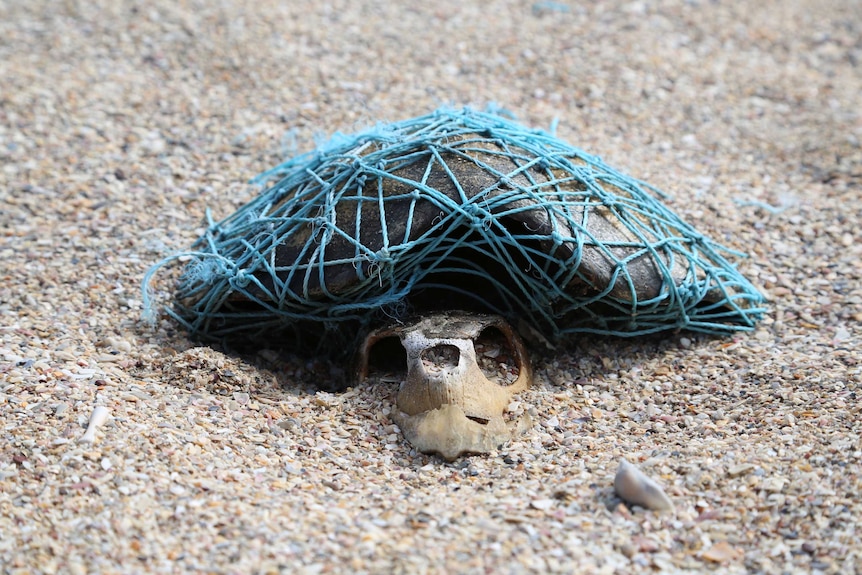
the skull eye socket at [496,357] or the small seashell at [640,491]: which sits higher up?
the skull eye socket at [496,357]

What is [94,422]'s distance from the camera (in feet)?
8.86

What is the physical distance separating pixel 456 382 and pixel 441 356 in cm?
15

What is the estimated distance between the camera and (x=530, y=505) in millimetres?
2488

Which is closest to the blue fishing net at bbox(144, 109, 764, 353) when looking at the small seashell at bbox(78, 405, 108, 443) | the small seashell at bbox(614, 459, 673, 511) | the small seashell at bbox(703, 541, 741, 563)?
the small seashell at bbox(78, 405, 108, 443)

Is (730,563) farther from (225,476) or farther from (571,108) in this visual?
(571,108)

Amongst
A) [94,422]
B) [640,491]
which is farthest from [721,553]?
[94,422]

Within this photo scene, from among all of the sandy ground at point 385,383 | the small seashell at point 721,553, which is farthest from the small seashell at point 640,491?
the small seashell at point 721,553

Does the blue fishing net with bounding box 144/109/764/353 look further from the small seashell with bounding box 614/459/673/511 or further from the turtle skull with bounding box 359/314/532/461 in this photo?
the small seashell with bounding box 614/459/673/511

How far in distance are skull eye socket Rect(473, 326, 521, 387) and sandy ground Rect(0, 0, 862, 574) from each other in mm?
115

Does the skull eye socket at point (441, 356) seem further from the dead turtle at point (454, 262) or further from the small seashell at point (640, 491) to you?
the small seashell at point (640, 491)

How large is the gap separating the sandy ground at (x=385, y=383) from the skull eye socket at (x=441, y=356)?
20cm

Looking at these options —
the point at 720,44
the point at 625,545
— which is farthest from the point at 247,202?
the point at 720,44

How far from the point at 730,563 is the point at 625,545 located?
244 millimetres

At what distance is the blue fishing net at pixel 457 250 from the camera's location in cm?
302
